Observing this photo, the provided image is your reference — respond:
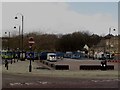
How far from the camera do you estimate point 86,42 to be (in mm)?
168125

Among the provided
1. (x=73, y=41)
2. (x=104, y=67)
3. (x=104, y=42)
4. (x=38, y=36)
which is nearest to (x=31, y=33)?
(x=38, y=36)

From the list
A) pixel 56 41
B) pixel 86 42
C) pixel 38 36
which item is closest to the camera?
pixel 38 36

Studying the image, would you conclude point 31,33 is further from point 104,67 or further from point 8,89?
point 8,89

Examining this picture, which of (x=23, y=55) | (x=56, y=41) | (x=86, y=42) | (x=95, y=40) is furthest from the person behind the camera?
(x=95, y=40)

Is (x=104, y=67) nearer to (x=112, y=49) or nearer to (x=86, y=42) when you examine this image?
(x=112, y=49)

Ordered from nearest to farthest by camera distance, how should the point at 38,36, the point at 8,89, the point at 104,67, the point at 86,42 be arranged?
the point at 8,89, the point at 104,67, the point at 38,36, the point at 86,42

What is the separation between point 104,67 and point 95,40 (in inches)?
5646

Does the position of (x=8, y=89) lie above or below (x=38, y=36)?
below

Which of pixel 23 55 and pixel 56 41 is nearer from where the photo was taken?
pixel 23 55

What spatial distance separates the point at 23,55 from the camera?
3415 inches

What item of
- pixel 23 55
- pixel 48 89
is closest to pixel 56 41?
pixel 23 55

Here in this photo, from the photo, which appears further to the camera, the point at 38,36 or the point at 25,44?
the point at 38,36

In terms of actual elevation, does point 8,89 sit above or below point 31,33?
below

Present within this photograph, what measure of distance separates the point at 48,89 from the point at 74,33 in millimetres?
150777
